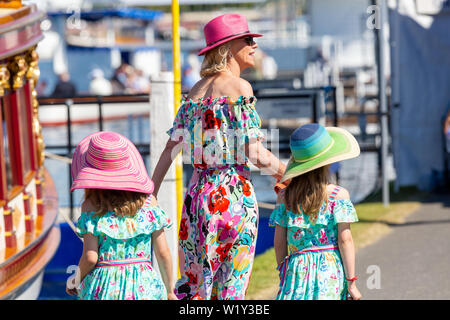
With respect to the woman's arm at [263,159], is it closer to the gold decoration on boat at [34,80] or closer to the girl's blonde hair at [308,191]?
the girl's blonde hair at [308,191]

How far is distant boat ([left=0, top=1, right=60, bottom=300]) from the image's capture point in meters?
6.04

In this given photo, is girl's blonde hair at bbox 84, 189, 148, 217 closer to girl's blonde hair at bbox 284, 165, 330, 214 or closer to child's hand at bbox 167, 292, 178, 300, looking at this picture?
child's hand at bbox 167, 292, 178, 300

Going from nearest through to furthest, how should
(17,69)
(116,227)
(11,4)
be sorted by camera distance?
1. (116,227)
2. (17,69)
3. (11,4)

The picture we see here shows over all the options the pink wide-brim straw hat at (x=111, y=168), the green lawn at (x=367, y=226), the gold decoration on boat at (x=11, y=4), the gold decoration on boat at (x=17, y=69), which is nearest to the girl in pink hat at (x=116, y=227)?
the pink wide-brim straw hat at (x=111, y=168)

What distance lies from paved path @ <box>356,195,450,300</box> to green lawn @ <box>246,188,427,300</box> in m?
0.12

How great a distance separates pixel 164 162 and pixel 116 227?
1.79ft

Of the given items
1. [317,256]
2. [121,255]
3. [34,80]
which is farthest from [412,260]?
[121,255]

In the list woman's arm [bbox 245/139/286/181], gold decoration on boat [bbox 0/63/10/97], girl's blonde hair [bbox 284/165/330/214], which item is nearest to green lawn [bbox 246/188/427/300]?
gold decoration on boat [bbox 0/63/10/97]

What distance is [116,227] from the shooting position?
347cm

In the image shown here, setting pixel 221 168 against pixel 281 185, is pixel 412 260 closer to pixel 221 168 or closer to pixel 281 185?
pixel 281 185

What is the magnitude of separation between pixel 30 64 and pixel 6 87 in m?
0.75

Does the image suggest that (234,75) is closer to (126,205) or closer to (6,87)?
(126,205)

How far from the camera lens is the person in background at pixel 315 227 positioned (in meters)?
3.57
